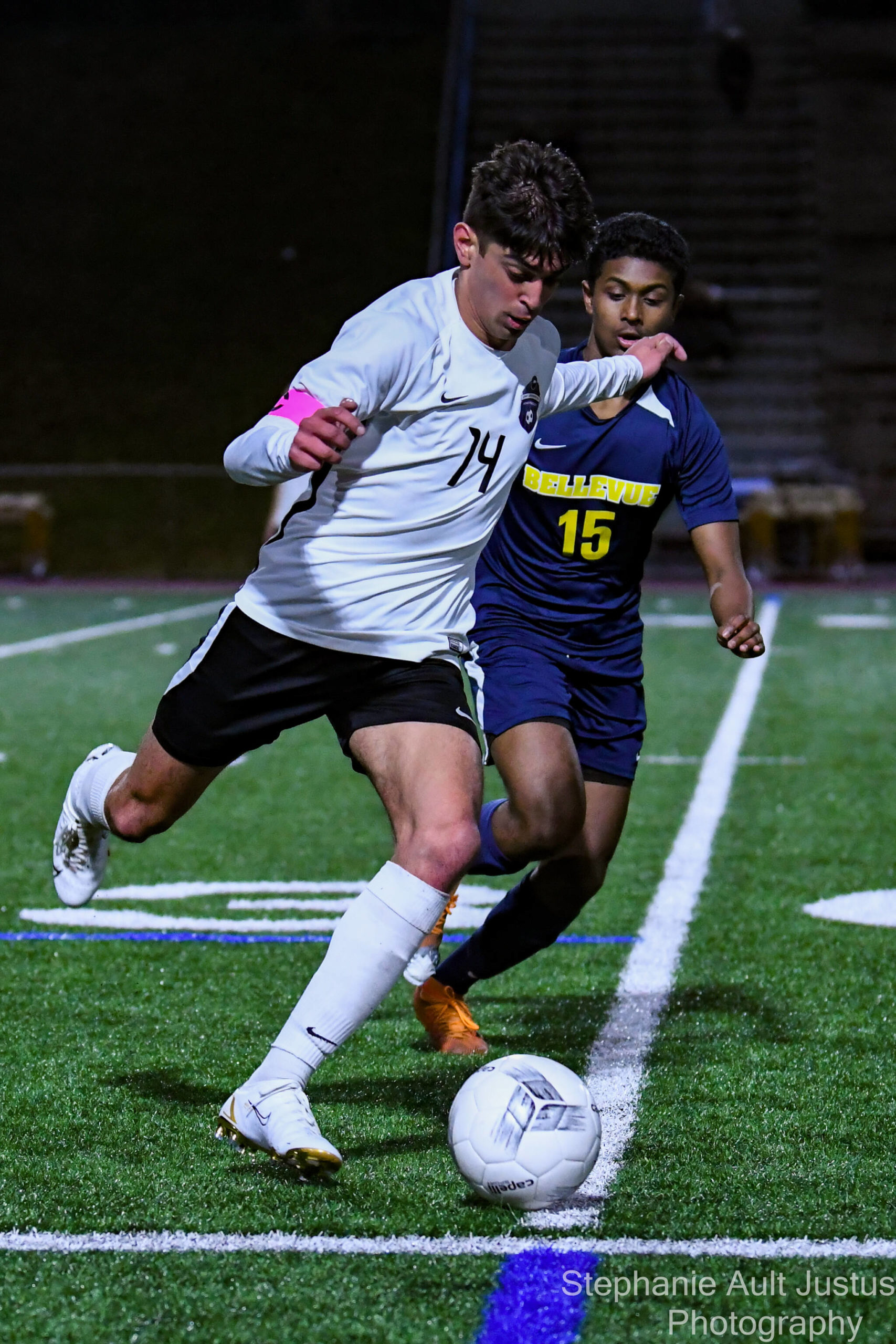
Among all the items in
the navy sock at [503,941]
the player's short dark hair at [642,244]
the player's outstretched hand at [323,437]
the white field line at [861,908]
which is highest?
the player's short dark hair at [642,244]

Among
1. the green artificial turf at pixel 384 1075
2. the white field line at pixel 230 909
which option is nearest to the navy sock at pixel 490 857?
the green artificial turf at pixel 384 1075

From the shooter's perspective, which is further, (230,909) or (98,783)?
(230,909)

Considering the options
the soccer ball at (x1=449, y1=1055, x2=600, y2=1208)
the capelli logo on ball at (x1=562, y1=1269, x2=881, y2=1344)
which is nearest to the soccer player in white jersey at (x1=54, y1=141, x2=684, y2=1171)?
the soccer ball at (x1=449, y1=1055, x2=600, y2=1208)

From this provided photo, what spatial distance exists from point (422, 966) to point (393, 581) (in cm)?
129

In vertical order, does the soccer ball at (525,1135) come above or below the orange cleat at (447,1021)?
above

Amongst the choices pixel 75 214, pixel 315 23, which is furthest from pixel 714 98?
pixel 75 214

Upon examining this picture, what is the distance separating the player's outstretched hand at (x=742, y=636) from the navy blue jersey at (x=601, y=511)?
41 centimetres

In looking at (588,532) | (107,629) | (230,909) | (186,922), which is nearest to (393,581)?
(588,532)

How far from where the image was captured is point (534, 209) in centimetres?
354

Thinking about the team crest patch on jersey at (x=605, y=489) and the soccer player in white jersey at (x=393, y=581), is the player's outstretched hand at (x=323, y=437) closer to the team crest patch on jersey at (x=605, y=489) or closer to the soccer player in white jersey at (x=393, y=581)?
the soccer player in white jersey at (x=393, y=581)

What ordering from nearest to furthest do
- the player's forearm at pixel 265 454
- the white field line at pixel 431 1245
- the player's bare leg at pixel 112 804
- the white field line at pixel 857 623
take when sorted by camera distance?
1. the white field line at pixel 431 1245
2. the player's forearm at pixel 265 454
3. the player's bare leg at pixel 112 804
4. the white field line at pixel 857 623

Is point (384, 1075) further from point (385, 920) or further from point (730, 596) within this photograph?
point (730, 596)

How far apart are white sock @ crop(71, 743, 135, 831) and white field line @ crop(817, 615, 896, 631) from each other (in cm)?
1228

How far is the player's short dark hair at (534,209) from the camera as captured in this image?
3541mm
